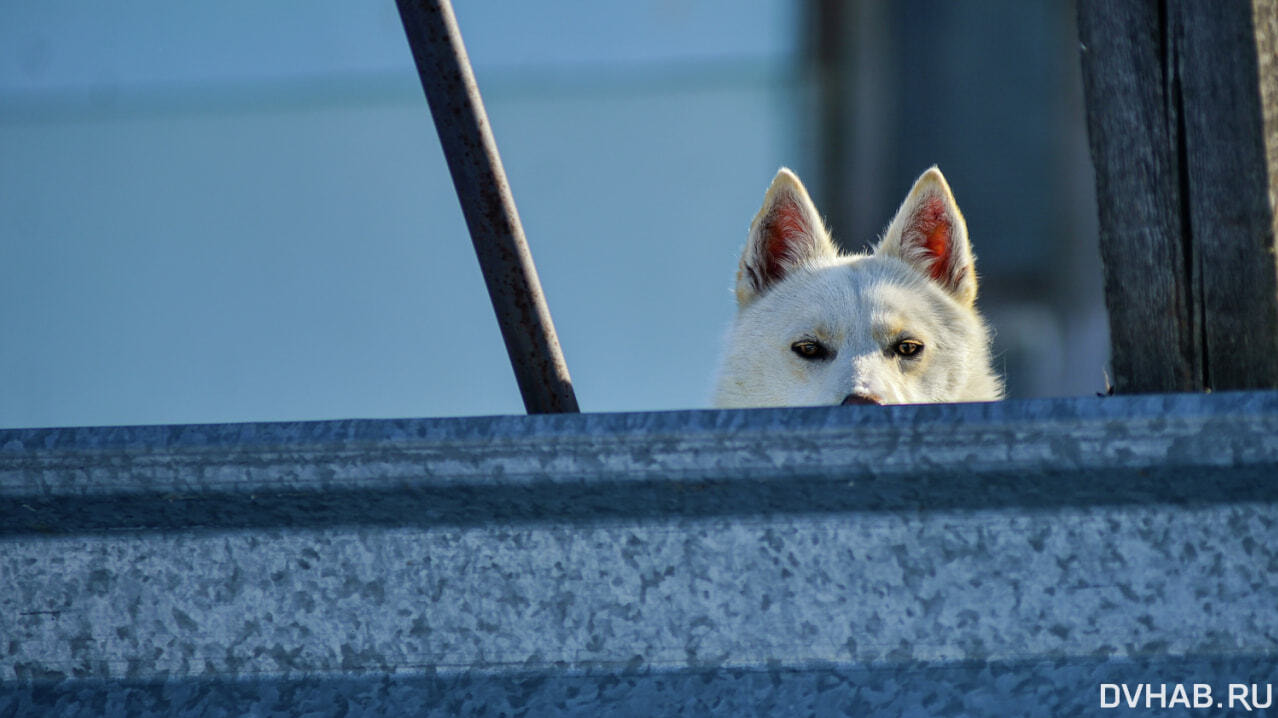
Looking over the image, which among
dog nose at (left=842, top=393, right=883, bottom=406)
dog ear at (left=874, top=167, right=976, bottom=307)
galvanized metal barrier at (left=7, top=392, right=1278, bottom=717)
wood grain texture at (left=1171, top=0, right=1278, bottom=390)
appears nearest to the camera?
galvanized metal barrier at (left=7, top=392, right=1278, bottom=717)

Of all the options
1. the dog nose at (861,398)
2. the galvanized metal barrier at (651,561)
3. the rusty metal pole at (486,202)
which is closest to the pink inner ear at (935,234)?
the dog nose at (861,398)

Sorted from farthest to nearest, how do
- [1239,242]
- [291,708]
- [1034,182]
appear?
[1034,182], [1239,242], [291,708]

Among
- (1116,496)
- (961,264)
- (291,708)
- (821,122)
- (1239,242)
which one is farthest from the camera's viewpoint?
(821,122)

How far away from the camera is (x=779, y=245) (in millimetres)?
3883

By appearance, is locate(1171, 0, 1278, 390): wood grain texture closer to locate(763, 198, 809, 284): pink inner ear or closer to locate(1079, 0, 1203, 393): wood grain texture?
locate(1079, 0, 1203, 393): wood grain texture

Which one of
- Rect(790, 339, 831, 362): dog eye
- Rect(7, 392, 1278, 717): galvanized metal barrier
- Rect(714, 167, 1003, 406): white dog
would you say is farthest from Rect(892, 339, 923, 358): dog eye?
Rect(7, 392, 1278, 717): galvanized metal barrier

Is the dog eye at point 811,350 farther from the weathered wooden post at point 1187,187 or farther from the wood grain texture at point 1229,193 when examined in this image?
the wood grain texture at point 1229,193

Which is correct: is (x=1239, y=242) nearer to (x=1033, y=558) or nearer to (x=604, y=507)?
(x=1033, y=558)

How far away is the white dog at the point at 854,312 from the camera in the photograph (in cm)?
344

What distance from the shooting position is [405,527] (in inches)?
49.4

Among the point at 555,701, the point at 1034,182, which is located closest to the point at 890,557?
the point at 555,701

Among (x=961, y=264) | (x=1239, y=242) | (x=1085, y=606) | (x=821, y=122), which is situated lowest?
(x=1085, y=606)

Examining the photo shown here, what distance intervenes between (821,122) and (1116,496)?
6.51 metres

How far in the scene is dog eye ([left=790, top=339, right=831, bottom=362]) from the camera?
11.4 feet
